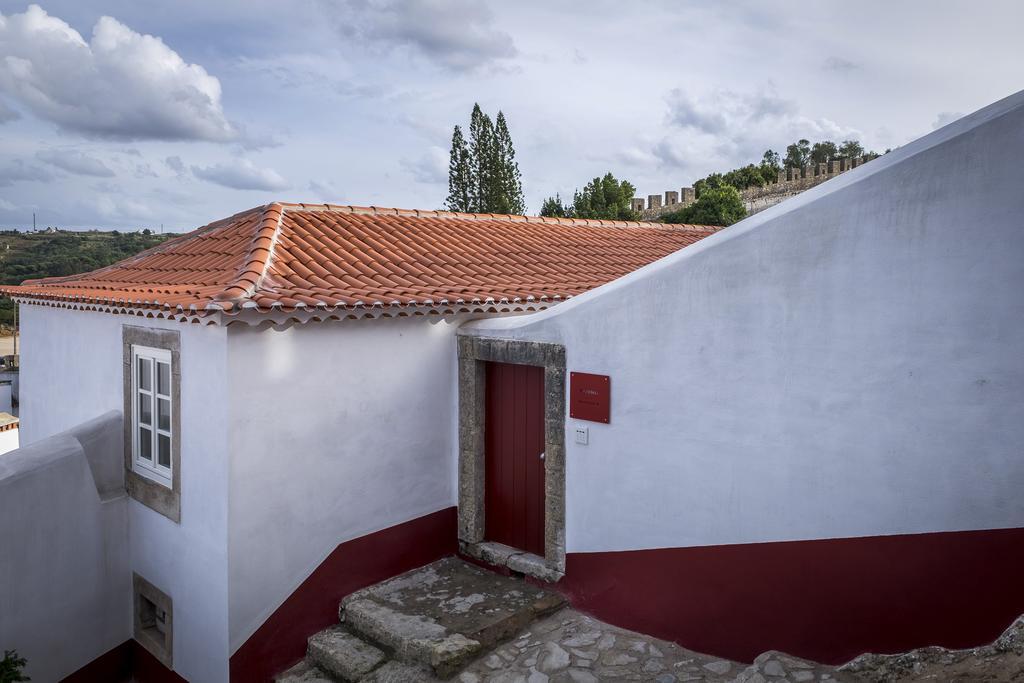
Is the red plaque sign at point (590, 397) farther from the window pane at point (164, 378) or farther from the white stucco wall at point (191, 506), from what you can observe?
the window pane at point (164, 378)

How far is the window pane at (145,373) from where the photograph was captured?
6395 millimetres

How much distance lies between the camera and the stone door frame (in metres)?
6.09

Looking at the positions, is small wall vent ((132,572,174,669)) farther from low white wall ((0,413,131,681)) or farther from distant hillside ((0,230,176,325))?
distant hillside ((0,230,176,325))

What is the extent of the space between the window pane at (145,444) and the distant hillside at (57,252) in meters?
28.5

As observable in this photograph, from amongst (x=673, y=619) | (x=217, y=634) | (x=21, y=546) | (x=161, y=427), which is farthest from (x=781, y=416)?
(x=21, y=546)

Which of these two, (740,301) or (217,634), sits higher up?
(740,301)

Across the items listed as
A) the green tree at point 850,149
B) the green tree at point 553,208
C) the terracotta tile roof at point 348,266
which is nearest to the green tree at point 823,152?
the green tree at point 850,149

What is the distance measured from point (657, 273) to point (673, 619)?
8.73 feet

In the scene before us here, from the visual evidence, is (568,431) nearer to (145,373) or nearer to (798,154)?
(145,373)

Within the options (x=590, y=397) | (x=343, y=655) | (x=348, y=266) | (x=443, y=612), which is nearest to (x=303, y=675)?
(x=343, y=655)

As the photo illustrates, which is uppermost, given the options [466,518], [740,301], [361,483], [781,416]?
[740,301]

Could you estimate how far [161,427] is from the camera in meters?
6.32

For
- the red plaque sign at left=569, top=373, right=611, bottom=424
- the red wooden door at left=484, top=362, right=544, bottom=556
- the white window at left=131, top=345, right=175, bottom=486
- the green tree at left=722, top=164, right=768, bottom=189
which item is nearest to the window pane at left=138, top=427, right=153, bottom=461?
the white window at left=131, top=345, right=175, bottom=486

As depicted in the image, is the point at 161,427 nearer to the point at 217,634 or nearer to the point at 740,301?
the point at 217,634
